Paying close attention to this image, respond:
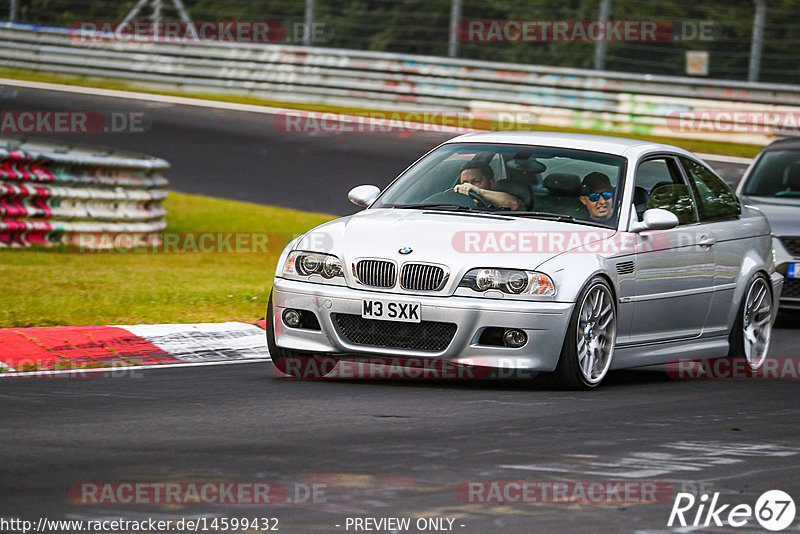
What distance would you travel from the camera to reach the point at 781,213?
13086mm

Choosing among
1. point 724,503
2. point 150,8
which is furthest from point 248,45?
point 724,503

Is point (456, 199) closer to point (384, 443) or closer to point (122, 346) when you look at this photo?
point (122, 346)

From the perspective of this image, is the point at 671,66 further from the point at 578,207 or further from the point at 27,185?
the point at 578,207

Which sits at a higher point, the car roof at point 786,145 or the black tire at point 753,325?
the car roof at point 786,145

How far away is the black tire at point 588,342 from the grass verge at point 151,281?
340 centimetres

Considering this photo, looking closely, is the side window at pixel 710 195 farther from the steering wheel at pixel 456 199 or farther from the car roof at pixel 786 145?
the car roof at pixel 786 145

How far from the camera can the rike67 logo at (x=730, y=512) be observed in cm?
548

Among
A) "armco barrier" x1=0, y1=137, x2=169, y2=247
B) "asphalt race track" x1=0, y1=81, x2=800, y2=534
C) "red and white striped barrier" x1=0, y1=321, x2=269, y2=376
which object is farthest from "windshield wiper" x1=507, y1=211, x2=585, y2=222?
"armco barrier" x1=0, y1=137, x2=169, y2=247

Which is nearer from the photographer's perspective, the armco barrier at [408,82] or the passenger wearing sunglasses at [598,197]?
the passenger wearing sunglasses at [598,197]

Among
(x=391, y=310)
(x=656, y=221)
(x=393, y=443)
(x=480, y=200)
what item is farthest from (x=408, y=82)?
(x=393, y=443)

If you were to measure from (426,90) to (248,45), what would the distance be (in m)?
3.83

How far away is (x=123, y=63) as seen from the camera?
2984cm

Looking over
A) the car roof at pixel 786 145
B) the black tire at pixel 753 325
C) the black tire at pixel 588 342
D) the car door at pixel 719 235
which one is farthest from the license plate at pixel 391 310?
the car roof at pixel 786 145

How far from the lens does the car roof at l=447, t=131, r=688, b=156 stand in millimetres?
9602
